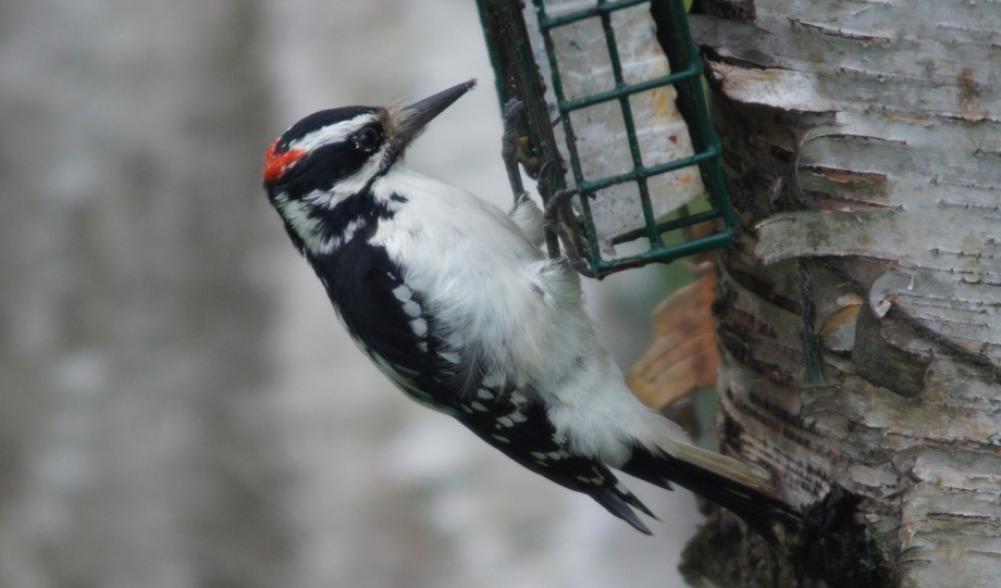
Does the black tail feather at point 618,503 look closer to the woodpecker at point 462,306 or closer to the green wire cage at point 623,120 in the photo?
the woodpecker at point 462,306

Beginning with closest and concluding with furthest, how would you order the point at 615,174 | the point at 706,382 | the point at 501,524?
1. the point at 615,174
2. the point at 706,382
3. the point at 501,524

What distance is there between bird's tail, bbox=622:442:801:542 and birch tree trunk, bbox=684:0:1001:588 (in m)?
0.15

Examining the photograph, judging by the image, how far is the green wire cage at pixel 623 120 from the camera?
295cm

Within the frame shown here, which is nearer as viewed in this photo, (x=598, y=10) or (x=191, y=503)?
(x=598, y=10)

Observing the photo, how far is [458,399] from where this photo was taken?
357 cm

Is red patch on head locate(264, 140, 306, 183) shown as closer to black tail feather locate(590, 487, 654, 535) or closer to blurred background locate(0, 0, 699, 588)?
black tail feather locate(590, 487, 654, 535)

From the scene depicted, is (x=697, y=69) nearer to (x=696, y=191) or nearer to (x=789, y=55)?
(x=789, y=55)

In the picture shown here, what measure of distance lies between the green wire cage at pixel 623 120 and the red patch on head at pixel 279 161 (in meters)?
0.64

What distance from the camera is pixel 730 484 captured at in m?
3.35

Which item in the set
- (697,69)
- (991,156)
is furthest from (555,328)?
(991,156)

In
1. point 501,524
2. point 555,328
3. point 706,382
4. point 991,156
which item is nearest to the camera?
point 991,156

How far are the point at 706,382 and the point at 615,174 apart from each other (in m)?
1.06

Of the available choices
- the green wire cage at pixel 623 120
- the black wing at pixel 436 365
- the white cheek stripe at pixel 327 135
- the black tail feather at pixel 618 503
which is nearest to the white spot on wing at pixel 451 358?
the black wing at pixel 436 365

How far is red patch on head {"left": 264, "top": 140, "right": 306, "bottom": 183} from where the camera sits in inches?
142
